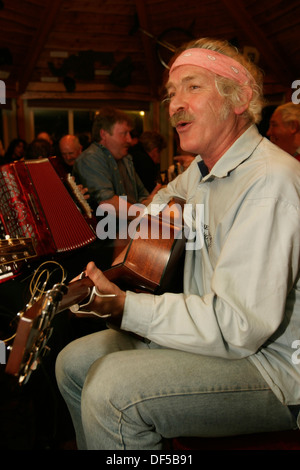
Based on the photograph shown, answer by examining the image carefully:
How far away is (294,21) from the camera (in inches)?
231

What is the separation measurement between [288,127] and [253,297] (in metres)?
3.09

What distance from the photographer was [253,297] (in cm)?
108

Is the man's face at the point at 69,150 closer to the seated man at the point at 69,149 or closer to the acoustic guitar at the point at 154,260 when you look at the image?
the seated man at the point at 69,149

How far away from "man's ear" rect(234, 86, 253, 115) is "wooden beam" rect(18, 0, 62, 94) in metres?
5.92

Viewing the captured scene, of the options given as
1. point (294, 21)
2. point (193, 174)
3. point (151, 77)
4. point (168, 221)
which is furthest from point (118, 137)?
point (151, 77)

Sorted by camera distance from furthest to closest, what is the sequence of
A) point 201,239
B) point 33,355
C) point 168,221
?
1. point 168,221
2. point 201,239
3. point 33,355

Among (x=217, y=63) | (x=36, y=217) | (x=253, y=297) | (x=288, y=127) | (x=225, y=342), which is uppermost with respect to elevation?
(x=288, y=127)

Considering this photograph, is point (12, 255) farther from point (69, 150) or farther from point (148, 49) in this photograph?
point (148, 49)

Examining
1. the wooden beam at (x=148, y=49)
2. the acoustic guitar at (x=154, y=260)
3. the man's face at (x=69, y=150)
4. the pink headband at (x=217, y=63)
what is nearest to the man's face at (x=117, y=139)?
the man's face at (x=69, y=150)

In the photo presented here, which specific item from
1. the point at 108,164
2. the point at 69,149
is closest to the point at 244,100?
the point at 108,164

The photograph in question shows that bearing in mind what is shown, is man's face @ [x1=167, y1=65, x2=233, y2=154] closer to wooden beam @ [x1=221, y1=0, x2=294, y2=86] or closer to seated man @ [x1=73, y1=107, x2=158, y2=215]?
seated man @ [x1=73, y1=107, x2=158, y2=215]

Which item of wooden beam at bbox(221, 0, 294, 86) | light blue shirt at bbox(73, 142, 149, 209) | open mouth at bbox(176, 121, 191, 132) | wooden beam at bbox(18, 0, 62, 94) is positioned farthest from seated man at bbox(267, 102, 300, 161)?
wooden beam at bbox(18, 0, 62, 94)
